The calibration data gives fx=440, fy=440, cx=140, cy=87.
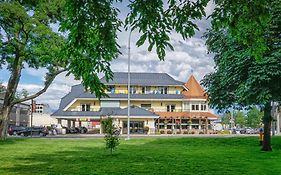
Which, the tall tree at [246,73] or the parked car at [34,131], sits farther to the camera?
the parked car at [34,131]

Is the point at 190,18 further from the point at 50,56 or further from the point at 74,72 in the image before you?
the point at 50,56

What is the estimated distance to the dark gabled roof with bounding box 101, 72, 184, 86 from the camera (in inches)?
2906

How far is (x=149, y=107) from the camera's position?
73.4 metres

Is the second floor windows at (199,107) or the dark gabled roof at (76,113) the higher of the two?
the second floor windows at (199,107)

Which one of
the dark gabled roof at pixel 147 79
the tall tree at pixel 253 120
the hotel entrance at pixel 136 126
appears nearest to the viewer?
the hotel entrance at pixel 136 126

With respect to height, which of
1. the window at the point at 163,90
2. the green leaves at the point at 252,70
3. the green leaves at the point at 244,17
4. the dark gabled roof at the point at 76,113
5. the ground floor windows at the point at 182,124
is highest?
the window at the point at 163,90

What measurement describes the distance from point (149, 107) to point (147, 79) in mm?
5348

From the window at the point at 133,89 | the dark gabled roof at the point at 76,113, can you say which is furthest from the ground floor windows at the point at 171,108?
the dark gabled roof at the point at 76,113

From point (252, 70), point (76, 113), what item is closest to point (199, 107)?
point (76, 113)

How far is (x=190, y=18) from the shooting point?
24.1 ft

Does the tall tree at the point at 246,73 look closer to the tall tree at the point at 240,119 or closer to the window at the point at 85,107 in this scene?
the window at the point at 85,107

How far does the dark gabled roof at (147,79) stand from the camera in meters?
73.8

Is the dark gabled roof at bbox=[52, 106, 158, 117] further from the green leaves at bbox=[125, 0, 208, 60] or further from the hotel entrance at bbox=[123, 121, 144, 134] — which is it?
the green leaves at bbox=[125, 0, 208, 60]

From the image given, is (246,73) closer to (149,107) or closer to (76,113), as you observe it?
(76,113)
